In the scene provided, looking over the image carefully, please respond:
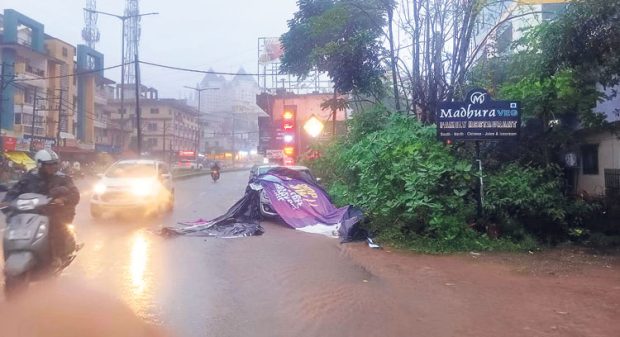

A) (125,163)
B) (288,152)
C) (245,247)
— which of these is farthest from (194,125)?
(245,247)

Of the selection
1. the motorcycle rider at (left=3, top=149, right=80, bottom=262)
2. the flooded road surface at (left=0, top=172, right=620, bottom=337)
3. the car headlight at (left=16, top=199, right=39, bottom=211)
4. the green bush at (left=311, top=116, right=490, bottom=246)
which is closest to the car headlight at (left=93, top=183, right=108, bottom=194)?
the flooded road surface at (left=0, top=172, right=620, bottom=337)

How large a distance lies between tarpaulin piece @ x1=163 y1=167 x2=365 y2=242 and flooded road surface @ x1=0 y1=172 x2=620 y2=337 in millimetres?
1121

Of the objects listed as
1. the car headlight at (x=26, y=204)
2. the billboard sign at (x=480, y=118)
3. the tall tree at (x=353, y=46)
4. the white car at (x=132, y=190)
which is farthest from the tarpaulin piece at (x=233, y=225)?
the tall tree at (x=353, y=46)

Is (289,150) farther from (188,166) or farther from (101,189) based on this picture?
(188,166)

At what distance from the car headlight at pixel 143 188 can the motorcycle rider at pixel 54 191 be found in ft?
22.1

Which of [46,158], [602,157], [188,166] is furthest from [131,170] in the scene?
[188,166]

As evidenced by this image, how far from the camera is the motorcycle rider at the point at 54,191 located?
585 cm

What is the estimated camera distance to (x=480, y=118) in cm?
965

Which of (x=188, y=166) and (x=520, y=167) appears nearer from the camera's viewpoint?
(x=520, y=167)

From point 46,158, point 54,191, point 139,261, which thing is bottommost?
point 139,261

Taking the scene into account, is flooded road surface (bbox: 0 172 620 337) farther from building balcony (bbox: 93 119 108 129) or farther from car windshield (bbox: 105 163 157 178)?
building balcony (bbox: 93 119 108 129)

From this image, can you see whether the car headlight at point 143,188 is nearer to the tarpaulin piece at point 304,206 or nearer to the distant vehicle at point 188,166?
the tarpaulin piece at point 304,206

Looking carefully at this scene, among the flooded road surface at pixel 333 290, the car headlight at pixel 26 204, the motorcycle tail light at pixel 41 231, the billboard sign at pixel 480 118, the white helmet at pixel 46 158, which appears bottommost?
the flooded road surface at pixel 333 290

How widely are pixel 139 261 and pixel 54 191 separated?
7.45 feet
